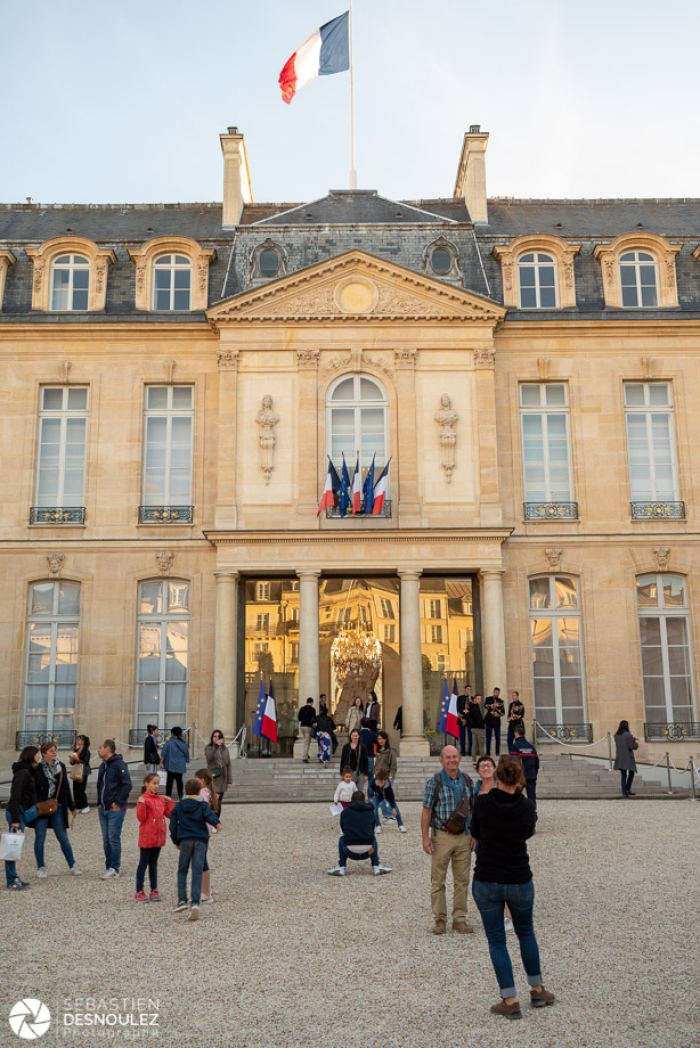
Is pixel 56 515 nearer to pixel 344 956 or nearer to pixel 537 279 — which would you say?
pixel 537 279

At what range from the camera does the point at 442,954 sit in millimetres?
7777

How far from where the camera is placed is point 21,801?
10.8m

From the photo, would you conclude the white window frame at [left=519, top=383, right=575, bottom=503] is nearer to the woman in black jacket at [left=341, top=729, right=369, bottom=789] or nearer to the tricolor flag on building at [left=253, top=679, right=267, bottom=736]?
the tricolor flag on building at [left=253, top=679, right=267, bottom=736]

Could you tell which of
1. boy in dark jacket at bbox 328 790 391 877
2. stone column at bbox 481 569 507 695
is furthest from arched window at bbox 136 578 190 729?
boy in dark jacket at bbox 328 790 391 877

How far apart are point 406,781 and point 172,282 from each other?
12.6 metres

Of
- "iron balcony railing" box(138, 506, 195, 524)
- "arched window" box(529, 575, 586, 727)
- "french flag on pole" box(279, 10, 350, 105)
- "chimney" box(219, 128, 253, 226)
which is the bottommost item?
"arched window" box(529, 575, 586, 727)

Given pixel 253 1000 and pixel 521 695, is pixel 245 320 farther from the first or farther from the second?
pixel 253 1000

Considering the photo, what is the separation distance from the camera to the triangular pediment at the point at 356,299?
2352cm

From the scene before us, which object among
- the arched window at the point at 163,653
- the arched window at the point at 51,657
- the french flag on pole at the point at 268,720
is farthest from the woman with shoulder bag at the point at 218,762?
the arched window at the point at 51,657

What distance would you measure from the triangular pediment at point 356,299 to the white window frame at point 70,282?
3413 mm

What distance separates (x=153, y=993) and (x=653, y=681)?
1784cm

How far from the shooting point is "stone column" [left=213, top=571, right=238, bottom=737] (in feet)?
71.7

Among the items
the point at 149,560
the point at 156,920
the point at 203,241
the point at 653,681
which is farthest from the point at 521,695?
the point at 156,920

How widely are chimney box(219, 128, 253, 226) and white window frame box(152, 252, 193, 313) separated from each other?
2412 mm
